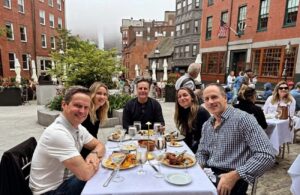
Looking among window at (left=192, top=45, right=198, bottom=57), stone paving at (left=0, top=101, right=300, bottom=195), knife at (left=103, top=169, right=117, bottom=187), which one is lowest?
stone paving at (left=0, top=101, right=300, bottom=195)

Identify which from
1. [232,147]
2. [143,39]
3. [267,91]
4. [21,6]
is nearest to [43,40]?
[21,6]

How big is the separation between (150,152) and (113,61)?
5684 millimetres

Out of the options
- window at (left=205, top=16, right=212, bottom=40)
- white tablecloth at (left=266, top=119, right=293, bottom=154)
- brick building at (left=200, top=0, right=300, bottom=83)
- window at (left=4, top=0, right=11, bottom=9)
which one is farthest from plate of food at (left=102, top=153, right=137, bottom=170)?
window at (left=4, top=0, right=11, bottom=9)

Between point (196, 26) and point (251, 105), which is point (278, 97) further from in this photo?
point (196, 26)

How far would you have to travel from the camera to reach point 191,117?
3012 mm

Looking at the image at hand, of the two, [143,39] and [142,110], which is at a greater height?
[143,39]

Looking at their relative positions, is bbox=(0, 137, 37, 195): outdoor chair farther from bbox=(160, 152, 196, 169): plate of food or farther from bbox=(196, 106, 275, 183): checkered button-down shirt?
bbox=(196, 106, 275, 183): checkered button-down shirt

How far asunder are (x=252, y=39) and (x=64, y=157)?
1642 centimetres

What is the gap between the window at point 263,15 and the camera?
1417 centimetres

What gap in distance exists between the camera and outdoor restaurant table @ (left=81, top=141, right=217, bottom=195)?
150cm

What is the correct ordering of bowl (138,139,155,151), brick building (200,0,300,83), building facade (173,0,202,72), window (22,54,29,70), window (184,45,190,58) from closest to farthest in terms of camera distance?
bowl (138,139,155,151)
brick building (200,0,300,83)
window (22,54,29,70)
building facade (173,0,202,72)
window (184,45,190,58)

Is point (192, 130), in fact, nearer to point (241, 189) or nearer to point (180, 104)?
point (180, 104)

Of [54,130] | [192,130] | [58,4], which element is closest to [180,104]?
[192,130]

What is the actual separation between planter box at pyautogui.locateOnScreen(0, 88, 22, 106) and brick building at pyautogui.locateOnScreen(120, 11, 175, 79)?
24.6m
